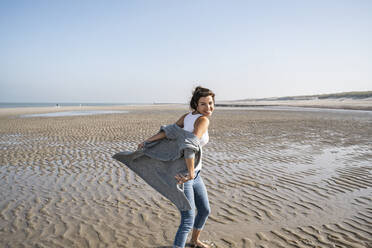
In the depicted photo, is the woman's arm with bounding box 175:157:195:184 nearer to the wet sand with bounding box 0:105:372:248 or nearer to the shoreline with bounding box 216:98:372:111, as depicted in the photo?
the wet sand with bounding box 0:105:372:248

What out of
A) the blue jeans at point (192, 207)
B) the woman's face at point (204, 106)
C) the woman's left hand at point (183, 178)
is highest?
the woman's face at point (204, 106)

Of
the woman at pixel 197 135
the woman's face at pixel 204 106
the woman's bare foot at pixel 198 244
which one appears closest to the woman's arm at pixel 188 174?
the woman at pixel 197 135

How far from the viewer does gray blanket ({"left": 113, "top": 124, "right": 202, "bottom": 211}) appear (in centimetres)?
266

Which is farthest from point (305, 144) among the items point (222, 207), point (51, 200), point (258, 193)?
point (51, 200)

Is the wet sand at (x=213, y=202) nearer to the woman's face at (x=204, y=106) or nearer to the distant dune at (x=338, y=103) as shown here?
the woman's face at (x=204, y=106)

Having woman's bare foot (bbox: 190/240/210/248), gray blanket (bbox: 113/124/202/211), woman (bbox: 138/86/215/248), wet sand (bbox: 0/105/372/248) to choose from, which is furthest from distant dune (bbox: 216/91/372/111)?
gray blanket (bbox: 113/124/202/211)

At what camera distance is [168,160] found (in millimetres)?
2826

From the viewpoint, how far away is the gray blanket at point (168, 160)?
8.73ft

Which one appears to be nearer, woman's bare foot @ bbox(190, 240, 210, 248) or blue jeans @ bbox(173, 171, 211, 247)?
blue jeans @ bbox(173, 171, 211, 247)

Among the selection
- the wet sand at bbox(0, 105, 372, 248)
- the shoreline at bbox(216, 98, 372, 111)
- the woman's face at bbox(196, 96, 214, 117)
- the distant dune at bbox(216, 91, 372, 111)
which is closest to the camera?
the woman's face at bbox(196, 96, 214, 117)

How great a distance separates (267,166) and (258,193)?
224 cm

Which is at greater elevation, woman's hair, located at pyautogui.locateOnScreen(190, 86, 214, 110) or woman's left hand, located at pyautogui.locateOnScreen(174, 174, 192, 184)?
woman's hair, located at pyautogui.locateOnScreen(190, 86, 214, 110)

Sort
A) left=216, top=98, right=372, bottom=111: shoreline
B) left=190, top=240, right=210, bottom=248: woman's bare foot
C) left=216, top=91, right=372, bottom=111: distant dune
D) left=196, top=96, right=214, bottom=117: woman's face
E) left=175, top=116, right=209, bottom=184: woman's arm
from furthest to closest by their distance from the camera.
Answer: left=216, top=91, right=372, bottom=111: distant dune, left=216, top=98, right=372, bottom=111: shoreline, left=190, top=240, right=210, bottom=248: woman's bare foot, left=196, top=96, right=214, bottom=117: woman's face, left=175, top=116, right=209, bottom=184: woman's arm

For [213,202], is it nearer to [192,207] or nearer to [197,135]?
[192,207]
